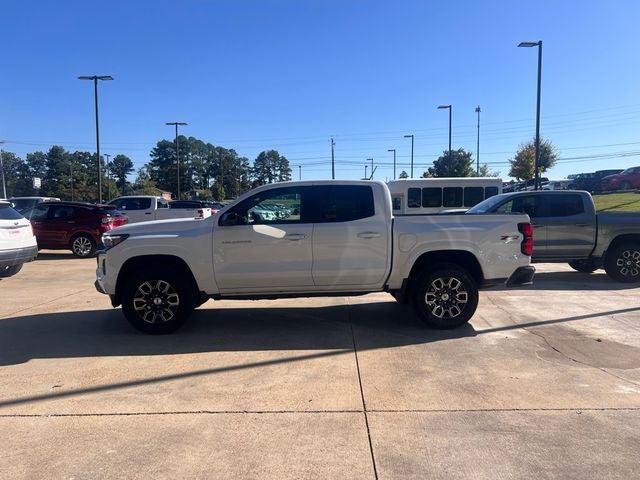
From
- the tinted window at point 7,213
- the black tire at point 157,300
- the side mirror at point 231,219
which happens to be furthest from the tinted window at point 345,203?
the tinted window at point 7,213

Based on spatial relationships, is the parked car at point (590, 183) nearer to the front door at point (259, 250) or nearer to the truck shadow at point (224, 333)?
the truck shadow at point (224, 333)

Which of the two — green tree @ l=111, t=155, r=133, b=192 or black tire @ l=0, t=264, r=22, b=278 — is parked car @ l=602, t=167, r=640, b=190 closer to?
black tire @ l=0, t=264, r=22, b=278

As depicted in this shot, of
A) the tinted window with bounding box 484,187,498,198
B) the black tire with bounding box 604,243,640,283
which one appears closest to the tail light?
the black tire with bounding box 604,243,640,283

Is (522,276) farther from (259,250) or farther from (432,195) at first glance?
(432,195)

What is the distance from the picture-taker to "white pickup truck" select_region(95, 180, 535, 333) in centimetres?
622

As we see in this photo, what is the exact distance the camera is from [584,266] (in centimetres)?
1133

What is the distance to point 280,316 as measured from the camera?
7.35 m

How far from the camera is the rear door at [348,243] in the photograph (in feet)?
20.7

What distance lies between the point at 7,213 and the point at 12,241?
0.68 metres

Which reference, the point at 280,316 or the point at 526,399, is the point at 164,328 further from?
the point at 526,399

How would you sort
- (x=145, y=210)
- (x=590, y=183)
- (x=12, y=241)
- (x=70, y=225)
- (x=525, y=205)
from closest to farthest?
(x=12, y=241) < (x=525, y=205) < (x=70, y=225) < (x=145, y=210) < (x=590, y=183)

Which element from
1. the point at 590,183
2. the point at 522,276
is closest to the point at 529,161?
the point at 590,183

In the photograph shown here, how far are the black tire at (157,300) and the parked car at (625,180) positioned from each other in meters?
39.7

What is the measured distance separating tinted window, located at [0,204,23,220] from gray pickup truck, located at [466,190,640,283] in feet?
29.5
